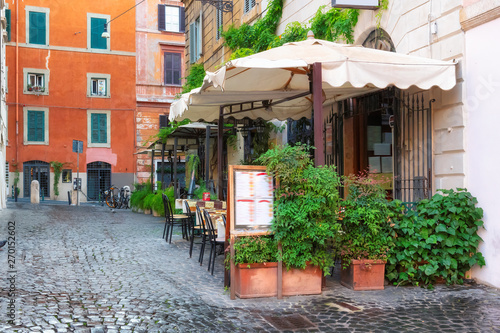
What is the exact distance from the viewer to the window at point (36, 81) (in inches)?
1139

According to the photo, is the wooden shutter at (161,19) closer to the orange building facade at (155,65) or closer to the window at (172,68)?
the orange building facade at (155,65)

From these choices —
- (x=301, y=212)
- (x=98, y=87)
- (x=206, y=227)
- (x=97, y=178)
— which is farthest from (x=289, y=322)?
(x=98, y=87)

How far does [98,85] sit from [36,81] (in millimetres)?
3255

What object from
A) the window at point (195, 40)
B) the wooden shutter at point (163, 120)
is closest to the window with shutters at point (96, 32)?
the wooden shutter at point (163, 120)

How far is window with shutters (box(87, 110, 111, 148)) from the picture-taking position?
3000 cm

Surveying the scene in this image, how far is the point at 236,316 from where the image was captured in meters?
4.93

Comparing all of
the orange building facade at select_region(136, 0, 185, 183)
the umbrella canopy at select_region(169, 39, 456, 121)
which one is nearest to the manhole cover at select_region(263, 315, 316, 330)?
the umbrella canopy at select_region(169, 39, 456, 121)

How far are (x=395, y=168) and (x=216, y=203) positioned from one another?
296cm

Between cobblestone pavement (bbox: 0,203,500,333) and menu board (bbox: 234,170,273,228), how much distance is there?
82 centimetres

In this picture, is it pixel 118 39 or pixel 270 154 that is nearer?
pixel 270 154

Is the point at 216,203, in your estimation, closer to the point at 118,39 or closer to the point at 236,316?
the point at 236,316

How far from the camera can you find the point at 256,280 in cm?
557

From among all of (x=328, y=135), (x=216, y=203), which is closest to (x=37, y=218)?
(x=216, y=203)

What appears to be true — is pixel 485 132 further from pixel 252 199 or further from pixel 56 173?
pixel 56 173
